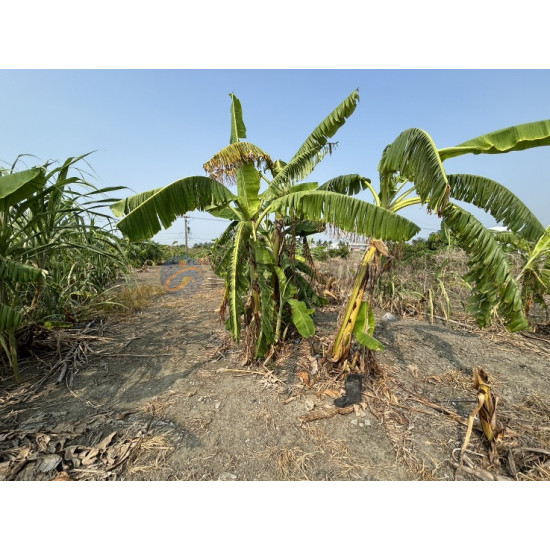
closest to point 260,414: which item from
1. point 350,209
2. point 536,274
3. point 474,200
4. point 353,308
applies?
point 353,308

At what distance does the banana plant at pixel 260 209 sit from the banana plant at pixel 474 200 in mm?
455

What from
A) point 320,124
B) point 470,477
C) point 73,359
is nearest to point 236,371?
point 73,359

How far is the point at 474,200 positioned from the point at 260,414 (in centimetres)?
365

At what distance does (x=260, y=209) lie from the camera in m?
3.60

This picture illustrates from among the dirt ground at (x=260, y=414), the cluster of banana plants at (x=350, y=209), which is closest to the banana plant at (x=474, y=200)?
the cluster of banana plants at (x=350, y=209)

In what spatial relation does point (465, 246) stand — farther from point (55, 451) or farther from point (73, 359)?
Answer: point (73, 359)

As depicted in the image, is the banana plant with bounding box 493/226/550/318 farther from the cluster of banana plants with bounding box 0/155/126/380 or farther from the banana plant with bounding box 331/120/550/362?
the cluster of banana plants with bounding box 0/155/126/380

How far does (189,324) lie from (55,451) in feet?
10.8

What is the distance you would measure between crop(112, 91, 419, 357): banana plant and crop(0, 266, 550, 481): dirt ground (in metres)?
0.81

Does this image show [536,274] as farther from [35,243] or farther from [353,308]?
[35,243]

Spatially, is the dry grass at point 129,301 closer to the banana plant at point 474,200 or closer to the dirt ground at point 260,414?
the dirt ground at point 260,414

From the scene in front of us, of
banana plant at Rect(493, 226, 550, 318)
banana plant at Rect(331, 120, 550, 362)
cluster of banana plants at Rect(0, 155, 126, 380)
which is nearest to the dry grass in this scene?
cluster of banana plants at Rect(0, 155, 126, 380)

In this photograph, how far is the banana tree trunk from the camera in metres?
2.90

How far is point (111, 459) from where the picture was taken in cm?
214
